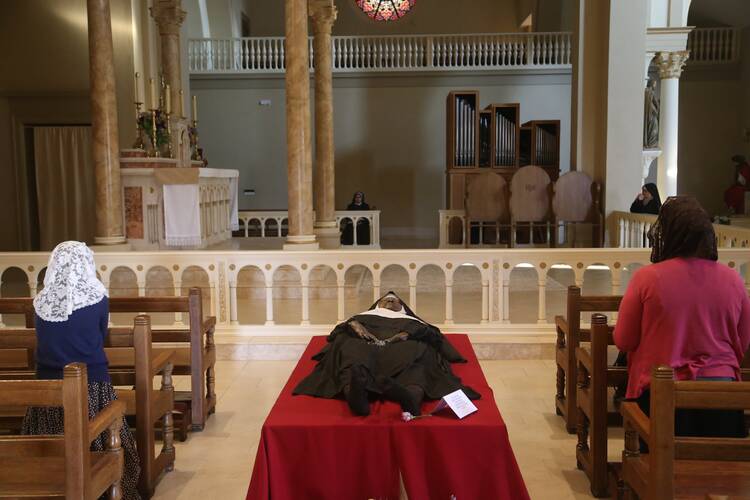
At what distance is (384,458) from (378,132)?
1735cm

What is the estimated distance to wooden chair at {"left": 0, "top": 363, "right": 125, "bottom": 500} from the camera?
9.43ft

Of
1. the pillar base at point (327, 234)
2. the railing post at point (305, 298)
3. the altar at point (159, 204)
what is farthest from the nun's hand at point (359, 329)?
the pillar base at point (327, 234)

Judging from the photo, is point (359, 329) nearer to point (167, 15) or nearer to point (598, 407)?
point (598, 407)

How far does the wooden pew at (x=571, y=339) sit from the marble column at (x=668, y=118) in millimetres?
10655

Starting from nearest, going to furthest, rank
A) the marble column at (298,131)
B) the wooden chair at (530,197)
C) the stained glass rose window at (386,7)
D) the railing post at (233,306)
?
the railing post at (233,306), the marble column at (298,131), the wooden chair at (530,197), the stained glass rose window at (386,7)

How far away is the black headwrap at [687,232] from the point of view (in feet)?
10.7

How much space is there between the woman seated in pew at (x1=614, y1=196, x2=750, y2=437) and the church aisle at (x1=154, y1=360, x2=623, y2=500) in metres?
1.09

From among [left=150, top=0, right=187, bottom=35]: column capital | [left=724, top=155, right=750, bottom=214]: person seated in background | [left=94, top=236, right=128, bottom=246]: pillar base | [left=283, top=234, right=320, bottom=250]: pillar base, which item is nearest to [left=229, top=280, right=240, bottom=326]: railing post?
[left=283, top=234, right=320, bottom=250]: pillar base

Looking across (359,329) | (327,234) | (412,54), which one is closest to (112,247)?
(327,234)

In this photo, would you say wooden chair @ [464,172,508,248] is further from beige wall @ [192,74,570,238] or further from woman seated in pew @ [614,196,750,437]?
woman seated in pew @ [614,196,750,437]

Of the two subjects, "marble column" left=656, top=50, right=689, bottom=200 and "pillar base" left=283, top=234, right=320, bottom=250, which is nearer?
"pillar base" left=283, top=234, right=320, bottom=250

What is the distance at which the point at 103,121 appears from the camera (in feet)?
28.1

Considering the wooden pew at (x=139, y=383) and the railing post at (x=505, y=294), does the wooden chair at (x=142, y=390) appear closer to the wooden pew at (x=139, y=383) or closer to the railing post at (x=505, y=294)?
the wooden pew at (x=139, y=383)

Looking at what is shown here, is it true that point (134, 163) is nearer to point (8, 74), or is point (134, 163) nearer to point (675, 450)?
point (8, 74)
